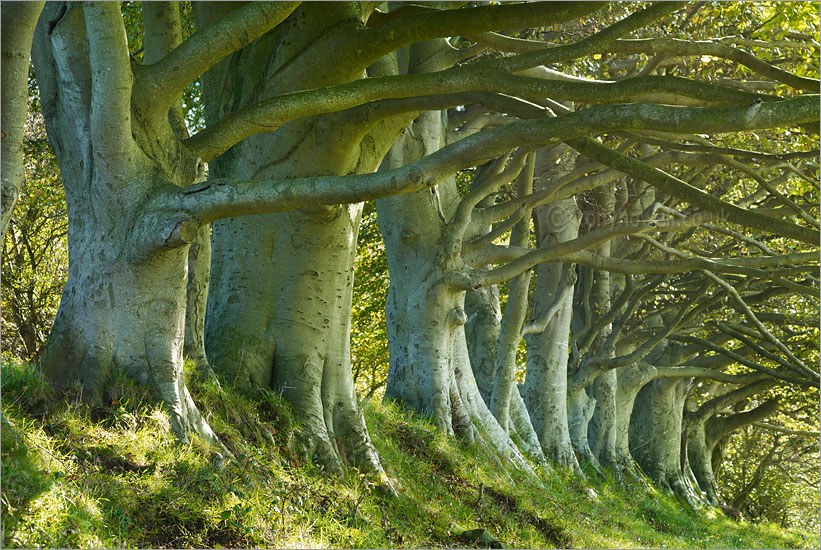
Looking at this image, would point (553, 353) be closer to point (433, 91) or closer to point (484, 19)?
point (484, 19)

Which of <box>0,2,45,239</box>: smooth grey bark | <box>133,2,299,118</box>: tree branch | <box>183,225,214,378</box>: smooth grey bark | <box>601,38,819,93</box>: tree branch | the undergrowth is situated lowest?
the undergrowth

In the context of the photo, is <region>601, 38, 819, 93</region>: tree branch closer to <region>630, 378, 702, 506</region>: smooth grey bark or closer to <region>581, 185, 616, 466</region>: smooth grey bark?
<region>581, 185, 616, 466</region>: smooth grey bark

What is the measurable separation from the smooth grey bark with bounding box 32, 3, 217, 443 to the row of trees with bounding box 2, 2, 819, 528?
0.05ft

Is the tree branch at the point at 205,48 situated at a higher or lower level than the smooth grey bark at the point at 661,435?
higher

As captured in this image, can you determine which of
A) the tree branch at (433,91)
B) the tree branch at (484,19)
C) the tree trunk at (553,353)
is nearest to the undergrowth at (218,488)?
the tree branch at (433,91)

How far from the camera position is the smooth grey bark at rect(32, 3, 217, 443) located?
5754mm

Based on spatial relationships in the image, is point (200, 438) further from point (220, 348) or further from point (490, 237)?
point (490, 237)

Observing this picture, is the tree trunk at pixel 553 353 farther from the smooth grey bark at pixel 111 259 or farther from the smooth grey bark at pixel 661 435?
the smooth grey bark at pixel 111 259

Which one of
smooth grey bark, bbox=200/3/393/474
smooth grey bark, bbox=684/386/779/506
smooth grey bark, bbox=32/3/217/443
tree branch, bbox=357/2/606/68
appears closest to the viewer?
smooth grey bark, bbox=32/3/217/443

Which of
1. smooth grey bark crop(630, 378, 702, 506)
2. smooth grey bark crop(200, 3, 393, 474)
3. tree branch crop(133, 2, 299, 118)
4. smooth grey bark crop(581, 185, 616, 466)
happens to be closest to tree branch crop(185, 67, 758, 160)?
tree branch crop(133, 2, 299, 118)

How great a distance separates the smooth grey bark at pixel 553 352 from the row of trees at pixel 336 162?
53 cm

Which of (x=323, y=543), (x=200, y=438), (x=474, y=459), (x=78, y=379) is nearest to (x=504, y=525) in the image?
A: (x=474, y=459)

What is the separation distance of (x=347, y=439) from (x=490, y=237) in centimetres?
418

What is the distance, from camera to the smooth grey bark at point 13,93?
4.69 m
